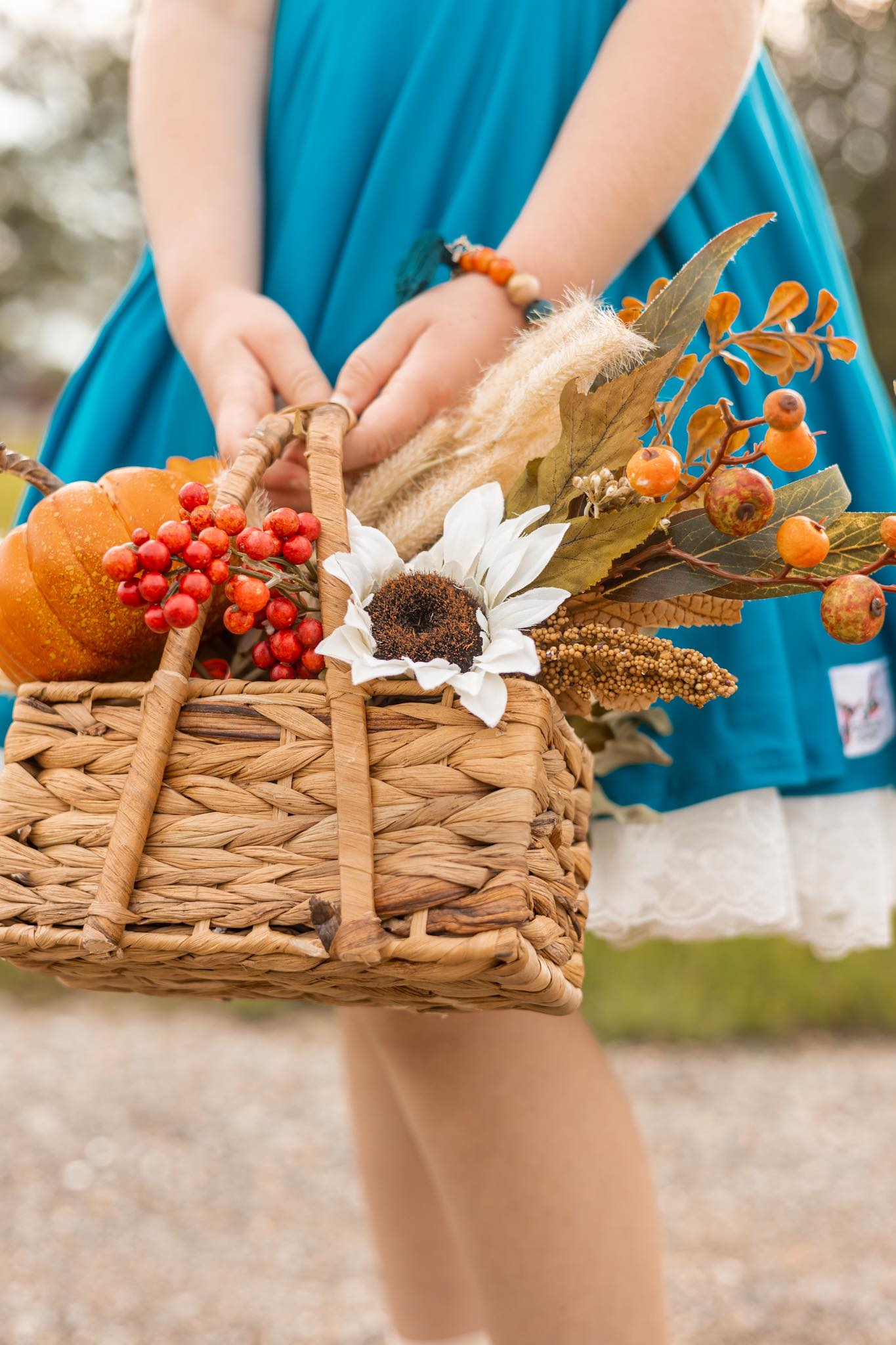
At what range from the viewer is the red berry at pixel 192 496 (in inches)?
28.5

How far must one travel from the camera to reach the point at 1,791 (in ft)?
2.45

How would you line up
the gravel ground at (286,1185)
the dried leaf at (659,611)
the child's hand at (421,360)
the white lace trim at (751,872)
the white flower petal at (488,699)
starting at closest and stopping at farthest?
the white flower petal at (488,699), the dried leaf at (659,611), the child's hand at (421,360), the white lace trim at (751,872), the gravel ground at (286,1185)

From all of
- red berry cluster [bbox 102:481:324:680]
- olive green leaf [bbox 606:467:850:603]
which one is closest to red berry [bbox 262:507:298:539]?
red berry cluster [bbox 102:481:324:680]

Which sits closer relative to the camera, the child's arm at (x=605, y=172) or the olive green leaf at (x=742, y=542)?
the olive green leaf at (x=742, y=542)

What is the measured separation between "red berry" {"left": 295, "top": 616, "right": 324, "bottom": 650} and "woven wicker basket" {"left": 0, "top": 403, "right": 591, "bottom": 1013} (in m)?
0.02

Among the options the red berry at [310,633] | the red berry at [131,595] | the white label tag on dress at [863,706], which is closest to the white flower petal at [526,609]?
the red berry at [310,633]

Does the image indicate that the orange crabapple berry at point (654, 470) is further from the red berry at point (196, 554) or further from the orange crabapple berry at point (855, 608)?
the red berry at point (196, 554)

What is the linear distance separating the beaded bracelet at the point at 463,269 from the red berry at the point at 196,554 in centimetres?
36

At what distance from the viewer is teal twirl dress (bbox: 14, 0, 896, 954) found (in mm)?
1004

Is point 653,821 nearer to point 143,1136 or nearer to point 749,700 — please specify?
point 749,700

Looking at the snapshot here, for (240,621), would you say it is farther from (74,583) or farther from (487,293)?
(487,293)

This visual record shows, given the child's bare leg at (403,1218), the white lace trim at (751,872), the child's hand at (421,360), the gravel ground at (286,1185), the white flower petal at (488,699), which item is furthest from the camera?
the gravel ground at (286,1185)

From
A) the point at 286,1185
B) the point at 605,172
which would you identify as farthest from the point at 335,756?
the point at 286,1185

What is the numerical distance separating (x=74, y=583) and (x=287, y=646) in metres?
0.15
